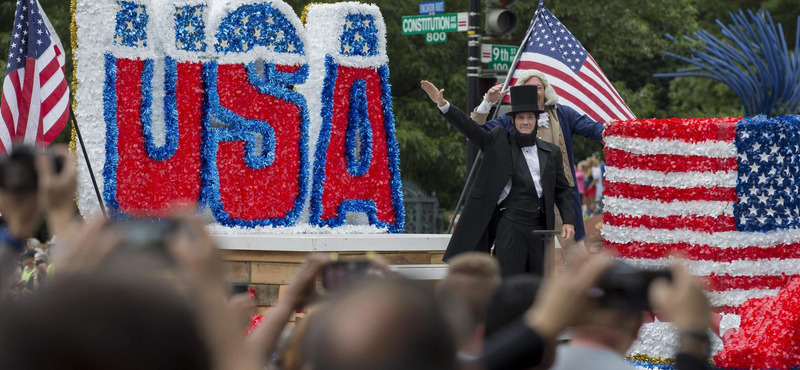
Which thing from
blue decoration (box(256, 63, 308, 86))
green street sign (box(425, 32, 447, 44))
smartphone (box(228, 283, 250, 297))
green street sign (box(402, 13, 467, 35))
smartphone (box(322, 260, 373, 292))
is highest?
green street sign (box(402, 13, 467, 35))

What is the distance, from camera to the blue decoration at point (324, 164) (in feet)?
28.5

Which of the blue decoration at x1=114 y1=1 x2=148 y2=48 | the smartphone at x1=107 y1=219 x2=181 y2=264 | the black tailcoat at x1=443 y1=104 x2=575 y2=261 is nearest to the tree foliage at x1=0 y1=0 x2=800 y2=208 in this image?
the blue decoration at x1=114 y1=1 x2=148 y2=48

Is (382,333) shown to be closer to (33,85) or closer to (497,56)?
(33,85)

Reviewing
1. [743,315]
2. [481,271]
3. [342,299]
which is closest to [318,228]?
[743,315]

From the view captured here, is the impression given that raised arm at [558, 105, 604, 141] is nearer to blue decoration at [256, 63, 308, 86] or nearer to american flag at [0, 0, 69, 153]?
blue decoration at [256, 63, 308, 86]

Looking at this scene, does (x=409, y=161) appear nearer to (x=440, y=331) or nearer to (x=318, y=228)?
(x=318, y=228)

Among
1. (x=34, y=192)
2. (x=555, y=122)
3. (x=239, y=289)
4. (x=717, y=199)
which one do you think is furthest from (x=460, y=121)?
(x=34, y=192)

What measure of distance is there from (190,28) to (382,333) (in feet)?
24.4

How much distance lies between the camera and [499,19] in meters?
10.3

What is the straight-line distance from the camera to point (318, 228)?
8.66 metres

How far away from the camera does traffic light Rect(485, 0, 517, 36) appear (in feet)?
33.8

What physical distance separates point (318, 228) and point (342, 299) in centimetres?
745

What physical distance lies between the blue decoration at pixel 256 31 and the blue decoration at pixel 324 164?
0.37 m

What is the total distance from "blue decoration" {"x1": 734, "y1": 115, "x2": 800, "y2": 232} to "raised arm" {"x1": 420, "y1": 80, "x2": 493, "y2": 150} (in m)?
1.59
